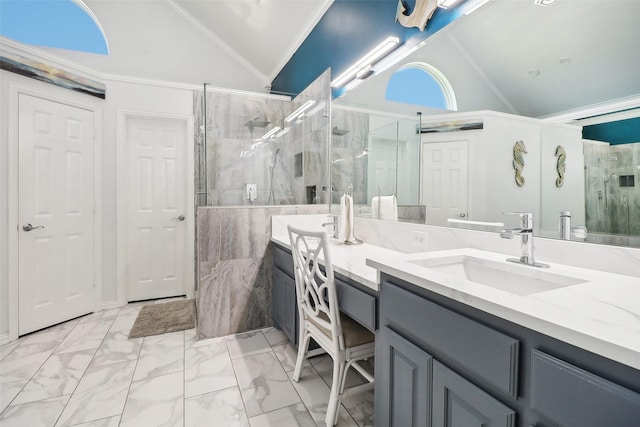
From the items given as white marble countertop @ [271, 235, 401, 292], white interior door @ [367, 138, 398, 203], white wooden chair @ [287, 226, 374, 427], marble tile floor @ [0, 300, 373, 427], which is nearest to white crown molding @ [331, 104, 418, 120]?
white interior door @ [367, 138, 398, 203]

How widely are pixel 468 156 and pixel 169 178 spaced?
10.4 ft

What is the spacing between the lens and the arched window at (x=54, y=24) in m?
2.82

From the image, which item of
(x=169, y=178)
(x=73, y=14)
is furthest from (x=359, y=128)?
(x=73, y=14)

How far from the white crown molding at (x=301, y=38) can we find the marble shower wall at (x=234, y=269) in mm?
1839

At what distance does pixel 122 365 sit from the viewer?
2051 mm

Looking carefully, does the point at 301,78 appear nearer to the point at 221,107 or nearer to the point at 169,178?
the point at 221,107

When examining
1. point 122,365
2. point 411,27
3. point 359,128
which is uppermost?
point 411,27

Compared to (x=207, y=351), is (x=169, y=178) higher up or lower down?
higher up

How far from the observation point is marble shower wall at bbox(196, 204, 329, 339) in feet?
7.79

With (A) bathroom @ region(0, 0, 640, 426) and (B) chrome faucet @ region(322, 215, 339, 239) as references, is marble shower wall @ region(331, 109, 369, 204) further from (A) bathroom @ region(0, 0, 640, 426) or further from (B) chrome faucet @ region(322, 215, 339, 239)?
(B) chrome faucet @ region(322, 215, 339, 239)

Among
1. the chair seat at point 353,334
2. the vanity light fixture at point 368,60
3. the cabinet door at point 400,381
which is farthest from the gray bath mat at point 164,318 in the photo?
the vanity light fixture at point 368,60

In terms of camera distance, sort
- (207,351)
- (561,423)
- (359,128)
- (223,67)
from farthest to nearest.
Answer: (223,67)
(359,128)
(207,351)
(561,423)

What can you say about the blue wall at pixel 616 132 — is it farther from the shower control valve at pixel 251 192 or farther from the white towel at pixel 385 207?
the shower control valve at pixel 251 192

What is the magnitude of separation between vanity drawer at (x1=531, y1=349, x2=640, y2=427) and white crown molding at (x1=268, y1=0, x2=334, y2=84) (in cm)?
296
